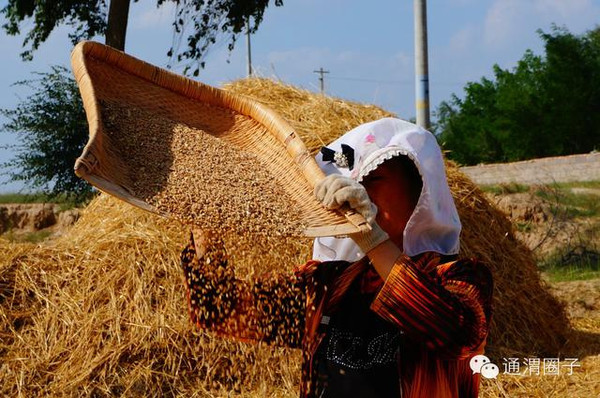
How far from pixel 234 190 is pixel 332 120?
3056mm

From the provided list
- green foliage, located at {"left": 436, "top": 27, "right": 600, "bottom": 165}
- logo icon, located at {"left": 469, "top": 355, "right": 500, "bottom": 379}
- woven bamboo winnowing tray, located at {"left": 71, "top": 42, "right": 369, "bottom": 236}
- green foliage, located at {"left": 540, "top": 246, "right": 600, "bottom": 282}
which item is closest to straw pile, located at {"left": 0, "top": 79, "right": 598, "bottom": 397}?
logo icon, located at {"left": 469, "top": 355, "right": 500, "bottom": 379}

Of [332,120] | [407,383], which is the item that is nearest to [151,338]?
[332,120]

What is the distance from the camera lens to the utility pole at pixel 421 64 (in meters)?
7.30

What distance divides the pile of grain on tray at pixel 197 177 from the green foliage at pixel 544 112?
69.9 ft

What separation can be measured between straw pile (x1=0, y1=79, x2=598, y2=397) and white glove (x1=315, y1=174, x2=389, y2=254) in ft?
6.75

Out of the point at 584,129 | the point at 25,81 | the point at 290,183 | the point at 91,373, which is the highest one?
the point at 584,129

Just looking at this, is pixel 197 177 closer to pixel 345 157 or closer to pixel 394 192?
pixel 345 157

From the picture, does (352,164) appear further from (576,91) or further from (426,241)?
(576,91)

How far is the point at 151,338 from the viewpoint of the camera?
452 cm

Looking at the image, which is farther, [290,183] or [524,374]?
[524,374]

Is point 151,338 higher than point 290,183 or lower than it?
lower

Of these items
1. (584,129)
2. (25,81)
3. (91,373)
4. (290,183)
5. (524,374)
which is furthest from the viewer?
(584,129)

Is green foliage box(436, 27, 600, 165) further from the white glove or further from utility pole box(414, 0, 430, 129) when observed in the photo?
the white glove

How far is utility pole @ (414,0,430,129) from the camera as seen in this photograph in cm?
730
